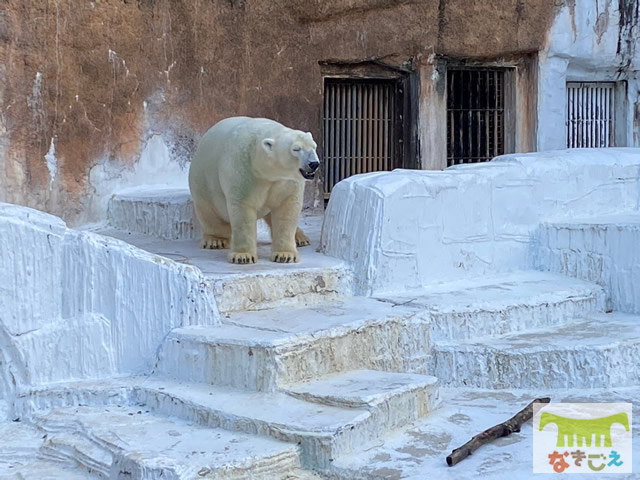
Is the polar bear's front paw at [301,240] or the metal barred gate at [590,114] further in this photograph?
the metal barred gate at [590,114]

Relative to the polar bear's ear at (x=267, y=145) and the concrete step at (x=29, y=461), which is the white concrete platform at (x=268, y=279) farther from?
the concrete step at (x=29, y=461)

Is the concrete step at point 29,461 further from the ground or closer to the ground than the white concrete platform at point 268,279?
closer to the ground

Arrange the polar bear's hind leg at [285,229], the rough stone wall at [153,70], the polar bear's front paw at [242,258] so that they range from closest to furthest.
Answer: the polar bear's front paw at [242,258], the polar bear's hind leg at [285,229], the rough stone wall at [153,70]

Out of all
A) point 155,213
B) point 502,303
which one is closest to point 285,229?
point 502,303

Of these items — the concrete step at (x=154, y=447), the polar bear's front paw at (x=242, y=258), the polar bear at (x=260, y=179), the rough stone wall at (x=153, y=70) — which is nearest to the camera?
the concrete step at (x=154, y=447)

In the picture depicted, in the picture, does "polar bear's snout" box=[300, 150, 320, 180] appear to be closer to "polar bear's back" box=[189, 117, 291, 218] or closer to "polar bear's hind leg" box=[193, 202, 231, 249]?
"polar bear's back" box=[189, 117, 291, 218]

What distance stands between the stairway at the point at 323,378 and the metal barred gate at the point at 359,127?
134 inches

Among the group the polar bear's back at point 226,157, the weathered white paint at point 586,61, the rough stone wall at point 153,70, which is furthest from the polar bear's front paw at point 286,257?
the weathered white paint at point 586,61

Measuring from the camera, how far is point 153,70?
7.66 m

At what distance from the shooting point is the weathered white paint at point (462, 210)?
5.66 metres

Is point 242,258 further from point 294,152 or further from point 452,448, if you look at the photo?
point 452,448

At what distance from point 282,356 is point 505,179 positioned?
2.71 meters

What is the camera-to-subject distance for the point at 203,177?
6.09 metres

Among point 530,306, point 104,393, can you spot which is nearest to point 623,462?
point 530,306
